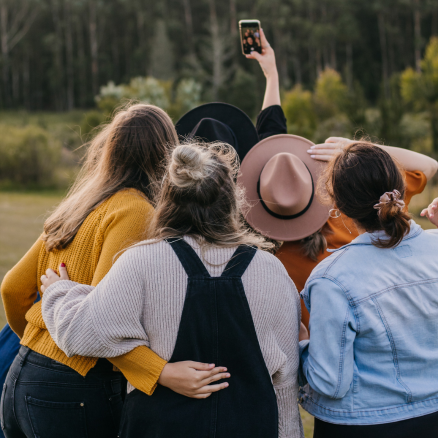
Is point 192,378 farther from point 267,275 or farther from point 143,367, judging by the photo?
point 267,275

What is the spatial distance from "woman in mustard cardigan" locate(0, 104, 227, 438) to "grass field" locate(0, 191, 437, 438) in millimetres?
1936

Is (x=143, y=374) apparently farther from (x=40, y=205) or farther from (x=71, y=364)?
(x=40, y=205)

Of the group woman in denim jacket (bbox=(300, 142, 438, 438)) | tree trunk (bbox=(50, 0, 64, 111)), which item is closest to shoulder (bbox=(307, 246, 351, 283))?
woman in denim jacket (bbox=(300, 142, 438, 438))

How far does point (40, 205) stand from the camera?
1579cm

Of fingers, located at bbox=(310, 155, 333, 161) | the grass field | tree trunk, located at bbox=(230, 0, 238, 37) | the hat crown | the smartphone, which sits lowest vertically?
the grass field

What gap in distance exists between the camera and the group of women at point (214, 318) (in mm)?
1341

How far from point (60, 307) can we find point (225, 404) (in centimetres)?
59

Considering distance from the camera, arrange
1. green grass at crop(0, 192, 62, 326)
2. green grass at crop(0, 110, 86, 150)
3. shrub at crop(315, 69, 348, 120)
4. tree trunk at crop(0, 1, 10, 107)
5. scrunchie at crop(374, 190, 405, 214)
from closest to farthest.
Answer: scrunchie at crop(374, 190, 405, 214)
green grass at crop(0, 192, 62, 326)
shrub at crop(315, 69, 348, 120)
green grass at crop(0, 110, 86, 150)
tree trunk at crop(0, 1, 10, 107)

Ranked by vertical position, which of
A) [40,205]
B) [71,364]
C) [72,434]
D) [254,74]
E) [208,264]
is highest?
[254,74]

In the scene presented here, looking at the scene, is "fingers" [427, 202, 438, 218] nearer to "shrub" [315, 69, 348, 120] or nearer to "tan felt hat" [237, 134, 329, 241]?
"tan felt hat" [237, 134, 329, 241]

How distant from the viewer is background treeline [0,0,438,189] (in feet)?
123

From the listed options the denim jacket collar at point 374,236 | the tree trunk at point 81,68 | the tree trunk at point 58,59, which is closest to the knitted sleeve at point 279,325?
the denim jacket collar at point 374,236

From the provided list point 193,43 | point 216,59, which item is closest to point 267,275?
point 216,59

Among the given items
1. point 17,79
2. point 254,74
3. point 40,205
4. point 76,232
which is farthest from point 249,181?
point 17,79
